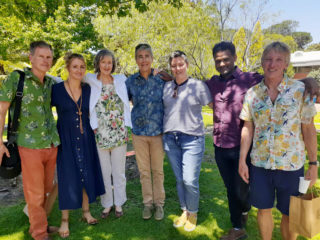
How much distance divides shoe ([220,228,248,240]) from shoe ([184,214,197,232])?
1.41 feet

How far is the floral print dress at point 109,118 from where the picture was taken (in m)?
3.29

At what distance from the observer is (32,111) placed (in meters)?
2.82

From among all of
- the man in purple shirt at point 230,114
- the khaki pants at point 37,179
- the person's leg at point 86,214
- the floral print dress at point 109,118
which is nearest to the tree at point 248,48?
the man in purple shirt at point 230,114

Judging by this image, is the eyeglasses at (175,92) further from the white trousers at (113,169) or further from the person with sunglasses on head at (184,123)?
the white trousers at (113,169)

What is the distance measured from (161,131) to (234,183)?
1.21 metres

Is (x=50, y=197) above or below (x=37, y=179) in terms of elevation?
below

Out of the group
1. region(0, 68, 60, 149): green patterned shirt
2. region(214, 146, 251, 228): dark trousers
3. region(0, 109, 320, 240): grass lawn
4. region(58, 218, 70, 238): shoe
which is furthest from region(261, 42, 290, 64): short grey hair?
region(58, 218, 70, 238): shoe

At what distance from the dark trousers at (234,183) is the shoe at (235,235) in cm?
7

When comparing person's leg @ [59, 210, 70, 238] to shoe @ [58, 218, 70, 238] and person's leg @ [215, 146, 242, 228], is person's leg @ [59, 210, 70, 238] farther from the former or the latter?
person's leg @ [215, 146, 242, 228]

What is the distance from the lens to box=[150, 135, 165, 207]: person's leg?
3.46 meters

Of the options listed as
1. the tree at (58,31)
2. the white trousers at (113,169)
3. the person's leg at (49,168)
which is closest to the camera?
the person's leg at (49,168)

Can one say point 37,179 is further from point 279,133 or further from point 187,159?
point 279,133

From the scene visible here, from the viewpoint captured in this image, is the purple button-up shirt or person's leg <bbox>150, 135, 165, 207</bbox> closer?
the purple button-up shirt

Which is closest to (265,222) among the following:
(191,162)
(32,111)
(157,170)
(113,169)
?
(191,162)
